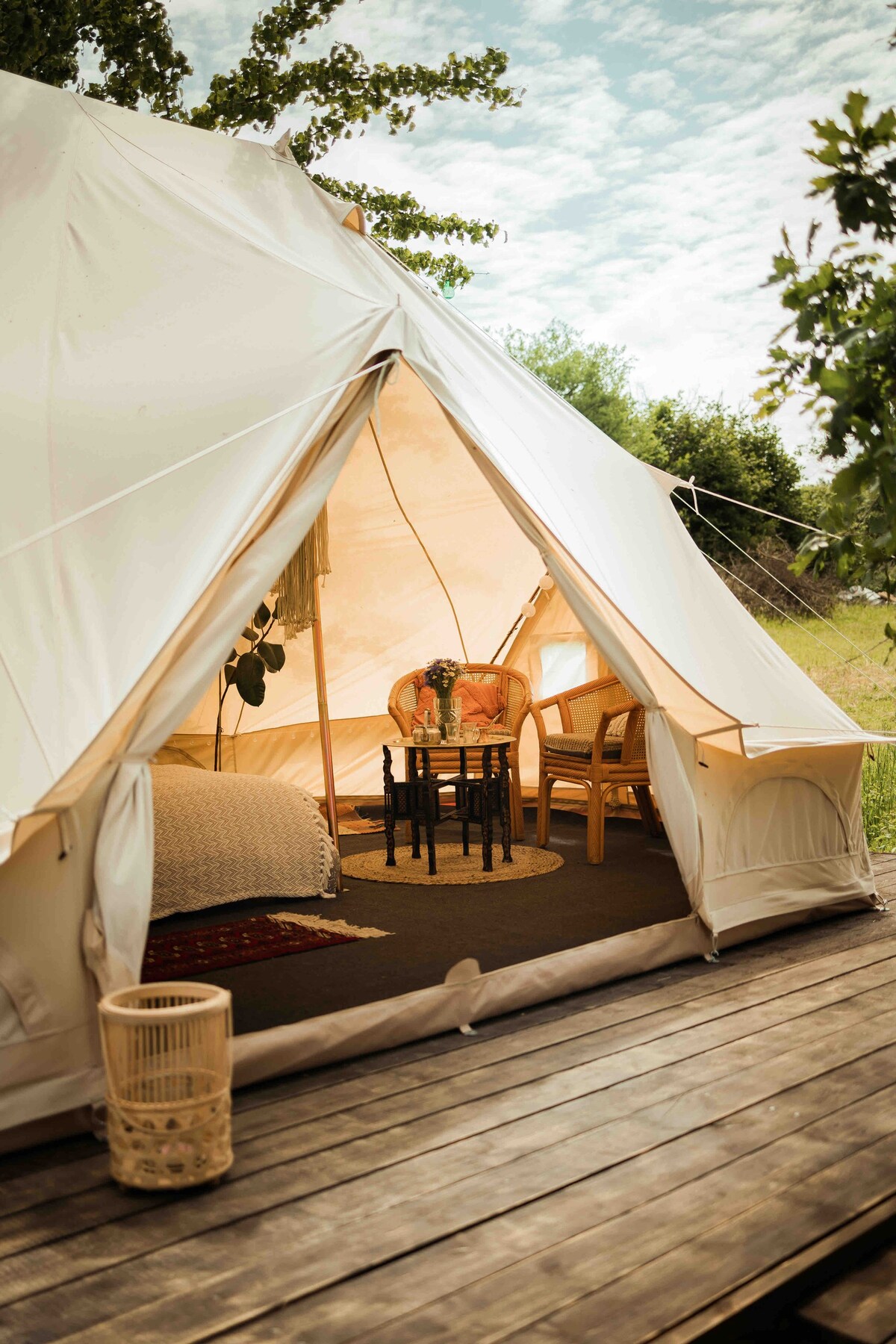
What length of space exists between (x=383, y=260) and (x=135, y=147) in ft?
3.10

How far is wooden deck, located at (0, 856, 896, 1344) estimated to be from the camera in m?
1.77

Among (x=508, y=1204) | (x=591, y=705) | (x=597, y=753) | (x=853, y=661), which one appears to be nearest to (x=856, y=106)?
(x=508, y=1204)

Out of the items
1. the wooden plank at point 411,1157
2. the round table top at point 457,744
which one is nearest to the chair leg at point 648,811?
the round table top at point 457,744

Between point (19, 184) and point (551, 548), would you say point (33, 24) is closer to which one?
point (19, 184)

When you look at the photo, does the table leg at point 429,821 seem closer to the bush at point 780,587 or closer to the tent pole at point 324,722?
the tent pole at point 324,722

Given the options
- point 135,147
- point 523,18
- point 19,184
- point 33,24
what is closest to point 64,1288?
point 19,184

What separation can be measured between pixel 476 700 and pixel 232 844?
80.6 inches

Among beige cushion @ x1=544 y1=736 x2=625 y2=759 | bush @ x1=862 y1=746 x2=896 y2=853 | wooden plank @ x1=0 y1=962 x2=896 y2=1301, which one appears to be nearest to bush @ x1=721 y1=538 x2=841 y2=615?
bush @ x1=862 y1=746 x2=896 y2=853

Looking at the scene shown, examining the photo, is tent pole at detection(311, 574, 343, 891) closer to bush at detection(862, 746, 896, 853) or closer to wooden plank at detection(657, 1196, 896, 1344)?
bush at detection(862, 746, 896, 853)

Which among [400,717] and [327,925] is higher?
[400,717]

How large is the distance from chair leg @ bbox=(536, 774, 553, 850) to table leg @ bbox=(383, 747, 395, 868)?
2.37 ft

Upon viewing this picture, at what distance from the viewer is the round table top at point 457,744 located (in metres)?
4.94

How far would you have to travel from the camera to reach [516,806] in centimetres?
566

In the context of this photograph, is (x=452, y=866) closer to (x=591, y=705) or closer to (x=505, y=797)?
(x=505, y=797)
